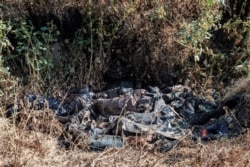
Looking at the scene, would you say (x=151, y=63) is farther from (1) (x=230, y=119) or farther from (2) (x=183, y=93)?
(1) (x=230, y=119)

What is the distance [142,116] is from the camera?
203 inches

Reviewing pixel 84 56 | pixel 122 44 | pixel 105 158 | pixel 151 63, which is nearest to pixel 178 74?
pixel 151 63

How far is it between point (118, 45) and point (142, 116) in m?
1.63

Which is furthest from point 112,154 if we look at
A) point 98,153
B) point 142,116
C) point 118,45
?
point 118,45

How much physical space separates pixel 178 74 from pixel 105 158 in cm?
269

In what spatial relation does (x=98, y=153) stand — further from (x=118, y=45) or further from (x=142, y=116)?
(x=118, y=45)

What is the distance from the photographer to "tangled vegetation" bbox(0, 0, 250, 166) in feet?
20.4

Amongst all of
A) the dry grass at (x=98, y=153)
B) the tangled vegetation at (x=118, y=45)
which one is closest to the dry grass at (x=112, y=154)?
the dry grass at (x=98, y=153)

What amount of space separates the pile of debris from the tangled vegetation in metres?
0.39

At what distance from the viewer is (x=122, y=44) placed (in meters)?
6.48

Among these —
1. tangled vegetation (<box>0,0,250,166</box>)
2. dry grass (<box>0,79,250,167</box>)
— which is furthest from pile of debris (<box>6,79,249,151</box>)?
tangled vegetation (<box>0,0,250,166</box>)

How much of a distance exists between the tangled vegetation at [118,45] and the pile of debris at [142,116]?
0.39 meters

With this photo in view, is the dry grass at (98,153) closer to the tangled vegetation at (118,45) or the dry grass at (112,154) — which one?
the dry grass at (112,154)

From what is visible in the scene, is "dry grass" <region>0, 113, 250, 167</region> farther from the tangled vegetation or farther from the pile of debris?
the tangled vegetation
